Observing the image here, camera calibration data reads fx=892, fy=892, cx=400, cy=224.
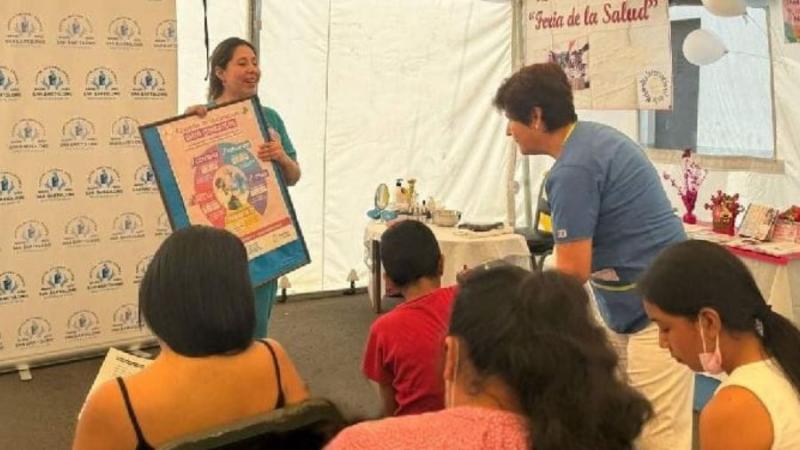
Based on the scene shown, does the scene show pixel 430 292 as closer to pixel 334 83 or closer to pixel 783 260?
pixel 783 260

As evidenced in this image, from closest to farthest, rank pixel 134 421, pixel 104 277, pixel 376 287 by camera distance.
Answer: pixel 134 421 → pixel 104 277 → pixel 376 287

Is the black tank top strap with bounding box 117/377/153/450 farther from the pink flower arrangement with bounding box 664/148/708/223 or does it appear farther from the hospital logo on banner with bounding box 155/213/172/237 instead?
the pink flower arrangement with bounding box 664/148/708/223

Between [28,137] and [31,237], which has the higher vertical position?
[28,137]

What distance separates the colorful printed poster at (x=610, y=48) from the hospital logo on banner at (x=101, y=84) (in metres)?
2.53

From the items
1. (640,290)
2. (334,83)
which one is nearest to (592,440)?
(640,290)

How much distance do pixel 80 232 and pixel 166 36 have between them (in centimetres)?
101

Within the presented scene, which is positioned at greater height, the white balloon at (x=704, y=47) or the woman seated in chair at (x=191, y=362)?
the white balloon at (x=704, y=47)

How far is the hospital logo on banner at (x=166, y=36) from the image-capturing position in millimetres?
4250

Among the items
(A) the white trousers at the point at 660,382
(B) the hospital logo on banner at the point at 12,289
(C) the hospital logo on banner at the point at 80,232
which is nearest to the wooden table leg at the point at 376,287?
(C) the hospital logo on banner at the point at 80,232

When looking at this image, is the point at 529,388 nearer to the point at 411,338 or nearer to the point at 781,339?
the point at 781,339

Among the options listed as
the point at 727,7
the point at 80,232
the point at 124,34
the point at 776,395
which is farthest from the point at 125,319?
the point at 776,395

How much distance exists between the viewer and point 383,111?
19.3 feet

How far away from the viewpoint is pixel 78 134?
4.09m

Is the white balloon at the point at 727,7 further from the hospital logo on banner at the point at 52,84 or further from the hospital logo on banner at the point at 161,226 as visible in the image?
the hospital logo on banner at the point at 52,84
